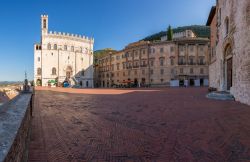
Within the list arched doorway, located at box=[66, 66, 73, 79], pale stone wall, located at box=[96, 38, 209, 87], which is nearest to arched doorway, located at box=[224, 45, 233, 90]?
pale stone wall, located at box=[96, 38, 209, 87]

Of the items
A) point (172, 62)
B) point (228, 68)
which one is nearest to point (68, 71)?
point (172, 62)

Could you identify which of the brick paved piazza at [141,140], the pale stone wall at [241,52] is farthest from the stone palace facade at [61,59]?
the brick paved piazza at [141,140]

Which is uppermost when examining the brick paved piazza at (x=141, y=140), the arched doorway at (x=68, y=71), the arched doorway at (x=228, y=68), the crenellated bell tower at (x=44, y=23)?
the crenellated bell tower at (x=44, y=23)

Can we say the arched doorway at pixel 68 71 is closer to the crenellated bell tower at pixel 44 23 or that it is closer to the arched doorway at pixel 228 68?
the crenellated bell tower at pixel 44 23

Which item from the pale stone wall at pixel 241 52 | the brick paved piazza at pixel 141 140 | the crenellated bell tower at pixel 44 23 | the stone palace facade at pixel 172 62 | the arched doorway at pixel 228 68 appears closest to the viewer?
the brick paved piazza at pixel 141 140

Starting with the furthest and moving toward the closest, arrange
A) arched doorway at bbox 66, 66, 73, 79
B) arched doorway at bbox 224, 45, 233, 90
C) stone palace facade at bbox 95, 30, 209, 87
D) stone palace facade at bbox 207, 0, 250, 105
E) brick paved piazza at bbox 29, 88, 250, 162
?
1. arched doorway at bbox 66, 66, 73, 79
2. stone palace facade at bbox 95, 30, 209, 87
3. arched doorway at bbox 224, 45, 233, 90
4. stone palace facade at bbox 207, 0, 250, 105
5. brick paved piazza at bbox 29, 88, 250, 162

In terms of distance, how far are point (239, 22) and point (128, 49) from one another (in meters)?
46.0

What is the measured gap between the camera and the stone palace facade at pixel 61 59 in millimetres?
58094

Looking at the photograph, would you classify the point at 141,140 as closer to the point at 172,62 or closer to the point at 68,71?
the point at 172,62

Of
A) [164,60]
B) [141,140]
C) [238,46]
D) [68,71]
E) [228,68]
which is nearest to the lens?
[141,140]

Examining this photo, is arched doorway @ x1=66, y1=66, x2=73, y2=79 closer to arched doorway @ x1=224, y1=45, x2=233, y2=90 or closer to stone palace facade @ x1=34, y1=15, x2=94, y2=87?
stone palace facade @ x1=34, y1=15, x2=94, y2=87

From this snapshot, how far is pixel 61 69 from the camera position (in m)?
60.8

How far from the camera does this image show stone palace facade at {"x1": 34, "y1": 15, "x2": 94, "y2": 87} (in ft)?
191

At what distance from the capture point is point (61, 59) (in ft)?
199
